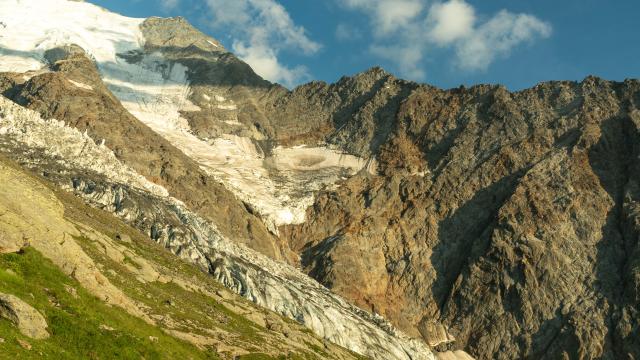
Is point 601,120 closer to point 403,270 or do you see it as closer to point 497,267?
point 497,267

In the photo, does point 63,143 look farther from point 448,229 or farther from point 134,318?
point 448,229

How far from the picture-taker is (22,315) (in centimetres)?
3488

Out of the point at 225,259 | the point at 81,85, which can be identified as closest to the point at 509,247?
the point at 225,259

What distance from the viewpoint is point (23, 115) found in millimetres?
138625

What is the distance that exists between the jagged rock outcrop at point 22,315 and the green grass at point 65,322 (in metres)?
0.44

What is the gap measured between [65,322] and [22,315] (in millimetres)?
3624

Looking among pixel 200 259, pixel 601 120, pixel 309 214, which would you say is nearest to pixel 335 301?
pixel 200 259

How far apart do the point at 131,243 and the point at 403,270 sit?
340 ft

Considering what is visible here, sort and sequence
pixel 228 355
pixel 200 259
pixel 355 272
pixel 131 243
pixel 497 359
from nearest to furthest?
1. pixel 228 355
2. pixel 131 243
3. pixel 200 259
4. pixel 497 359
5. pixel 355 272

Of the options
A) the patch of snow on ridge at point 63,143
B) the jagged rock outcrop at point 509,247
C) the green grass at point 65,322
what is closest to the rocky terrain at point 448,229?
the jagged rock outcrop at point 509,247

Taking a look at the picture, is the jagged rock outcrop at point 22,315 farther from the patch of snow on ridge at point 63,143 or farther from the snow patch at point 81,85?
the snow patch at point 81,85

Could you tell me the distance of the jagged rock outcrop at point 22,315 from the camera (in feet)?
113

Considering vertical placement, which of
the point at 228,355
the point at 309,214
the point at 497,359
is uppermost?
the point at 309,214

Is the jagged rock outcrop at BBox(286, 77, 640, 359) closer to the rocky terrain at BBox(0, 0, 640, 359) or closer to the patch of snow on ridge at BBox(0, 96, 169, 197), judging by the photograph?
the rocky terrain at BBox(0, 0, 640, 359)
